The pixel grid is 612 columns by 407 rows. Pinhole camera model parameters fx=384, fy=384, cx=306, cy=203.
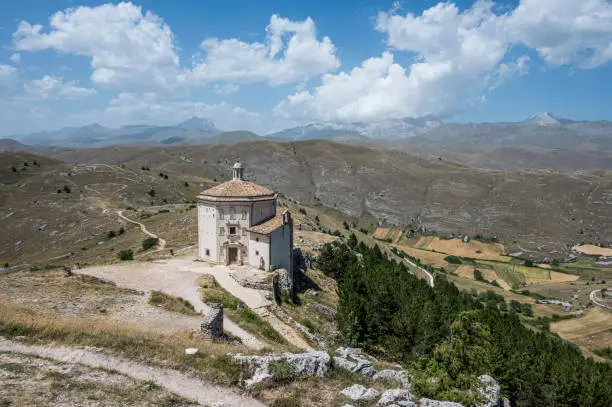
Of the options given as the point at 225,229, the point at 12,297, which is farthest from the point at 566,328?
the point at 12,297

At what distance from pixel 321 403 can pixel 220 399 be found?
13.7 ft

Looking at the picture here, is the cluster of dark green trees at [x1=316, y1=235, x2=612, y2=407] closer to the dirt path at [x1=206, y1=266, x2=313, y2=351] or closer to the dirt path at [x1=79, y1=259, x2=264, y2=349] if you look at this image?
the dirt path at [x1=206, y1=266, x2=313, y2=351]

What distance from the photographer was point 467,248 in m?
149

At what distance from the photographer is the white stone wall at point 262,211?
44688 mm

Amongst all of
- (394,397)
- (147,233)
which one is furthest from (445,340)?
(147,233)

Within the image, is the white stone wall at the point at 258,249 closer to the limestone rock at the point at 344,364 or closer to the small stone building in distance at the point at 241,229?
the small stone building in distance at the point at 241,229

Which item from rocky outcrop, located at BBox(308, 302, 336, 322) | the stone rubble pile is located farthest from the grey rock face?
rocky outcrop, located at BBox(308, 302, 336, 322)

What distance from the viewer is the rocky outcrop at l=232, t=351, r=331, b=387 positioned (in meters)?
17.6

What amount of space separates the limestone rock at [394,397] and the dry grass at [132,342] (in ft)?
20.4

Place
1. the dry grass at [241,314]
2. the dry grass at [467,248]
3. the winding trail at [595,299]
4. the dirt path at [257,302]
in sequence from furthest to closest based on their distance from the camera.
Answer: the dry grass at [467,248] < the winding trail at [595,299] < the dirt path at [257,302] < the dry grass at [241,314]

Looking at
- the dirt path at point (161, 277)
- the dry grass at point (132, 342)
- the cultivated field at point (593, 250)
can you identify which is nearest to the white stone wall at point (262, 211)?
the dirt path at point (161, 277)

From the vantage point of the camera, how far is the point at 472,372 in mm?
18609

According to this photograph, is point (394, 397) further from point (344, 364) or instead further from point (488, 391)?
point (488, 391)

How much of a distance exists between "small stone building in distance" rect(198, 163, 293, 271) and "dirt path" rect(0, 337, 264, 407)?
83.1 ft
